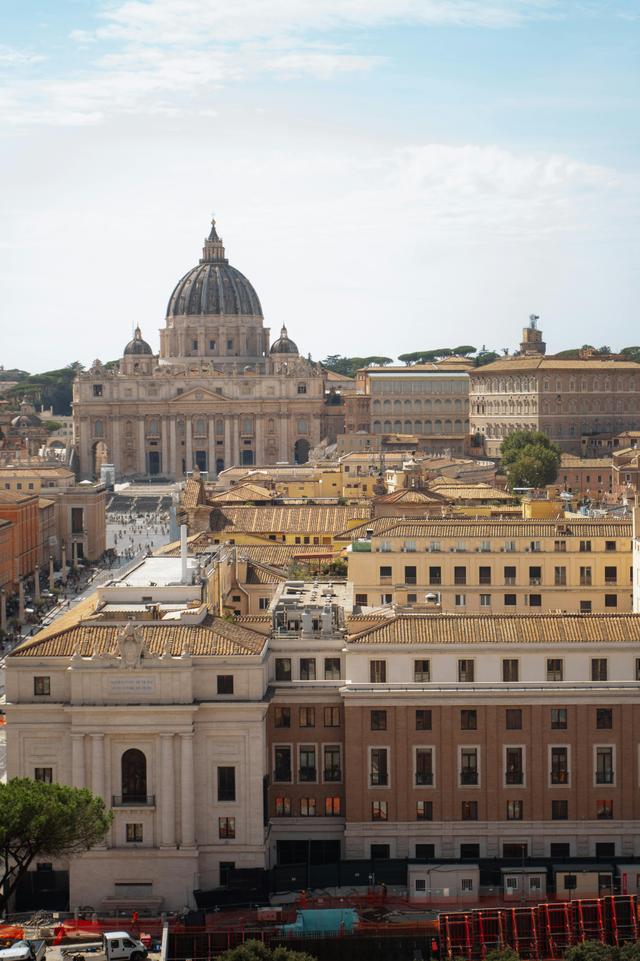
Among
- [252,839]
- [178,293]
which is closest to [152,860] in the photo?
[252,839]

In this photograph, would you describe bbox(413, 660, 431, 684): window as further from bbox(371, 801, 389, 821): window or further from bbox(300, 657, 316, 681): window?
bbox(371, 801, 389, 821): window

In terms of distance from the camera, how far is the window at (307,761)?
3394 centimetres

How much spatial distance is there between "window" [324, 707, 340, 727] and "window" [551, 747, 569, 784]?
3.66m

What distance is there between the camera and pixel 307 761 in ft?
111

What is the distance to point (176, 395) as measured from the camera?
6486 inches

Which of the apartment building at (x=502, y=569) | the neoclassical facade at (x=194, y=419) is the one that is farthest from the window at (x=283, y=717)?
the neoclassical facade at (x=194, y=419)

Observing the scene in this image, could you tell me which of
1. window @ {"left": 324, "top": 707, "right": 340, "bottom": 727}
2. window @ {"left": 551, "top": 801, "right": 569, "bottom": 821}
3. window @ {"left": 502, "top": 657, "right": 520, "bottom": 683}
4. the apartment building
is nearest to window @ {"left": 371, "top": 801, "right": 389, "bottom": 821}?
window @ {"left": 324, "top": 707, "right": 340, "bottom": 727}

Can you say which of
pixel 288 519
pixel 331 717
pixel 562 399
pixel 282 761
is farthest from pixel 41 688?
pixel 562 399

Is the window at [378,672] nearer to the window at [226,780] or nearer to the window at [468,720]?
the window at [468,720]

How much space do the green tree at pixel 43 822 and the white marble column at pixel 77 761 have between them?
4.77 ft

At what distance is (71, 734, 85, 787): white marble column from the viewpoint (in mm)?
32406

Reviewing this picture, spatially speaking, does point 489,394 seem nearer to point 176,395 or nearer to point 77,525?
point 176,395

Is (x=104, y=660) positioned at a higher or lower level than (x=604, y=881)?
higher

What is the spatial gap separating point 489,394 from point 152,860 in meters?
115
